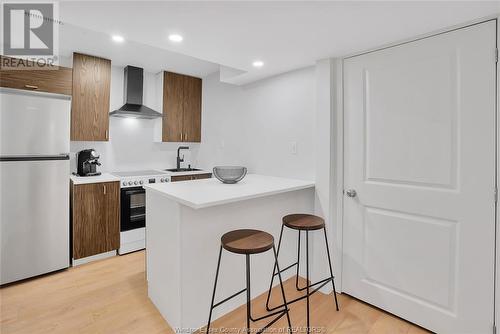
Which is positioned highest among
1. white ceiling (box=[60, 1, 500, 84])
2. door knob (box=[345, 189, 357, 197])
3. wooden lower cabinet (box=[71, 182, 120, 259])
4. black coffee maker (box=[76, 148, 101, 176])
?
white ceiling (box=[60, 1, 500, 84])

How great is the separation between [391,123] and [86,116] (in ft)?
10.6

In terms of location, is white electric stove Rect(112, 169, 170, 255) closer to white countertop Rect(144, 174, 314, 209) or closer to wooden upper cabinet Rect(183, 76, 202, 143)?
wooden upper cabinet Rect(183, 76, 202, 143)

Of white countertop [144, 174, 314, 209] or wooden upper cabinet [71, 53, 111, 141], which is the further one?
wooden upper cabinet [71, 53, 111, 141]

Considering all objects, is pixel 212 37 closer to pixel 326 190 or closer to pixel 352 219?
pixel 326 190

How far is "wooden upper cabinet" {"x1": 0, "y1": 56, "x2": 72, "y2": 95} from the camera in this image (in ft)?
7.88

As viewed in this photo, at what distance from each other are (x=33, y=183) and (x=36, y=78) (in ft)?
3.35

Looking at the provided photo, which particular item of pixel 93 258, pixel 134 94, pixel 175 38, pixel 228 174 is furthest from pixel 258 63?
pixel 93 258

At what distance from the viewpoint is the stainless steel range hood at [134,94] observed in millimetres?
3498

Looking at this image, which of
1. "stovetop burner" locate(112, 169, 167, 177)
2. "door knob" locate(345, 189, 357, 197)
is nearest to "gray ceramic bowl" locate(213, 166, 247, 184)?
"door knob" locate(345, 189, 357, 197)

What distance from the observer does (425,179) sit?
1830 millimetres

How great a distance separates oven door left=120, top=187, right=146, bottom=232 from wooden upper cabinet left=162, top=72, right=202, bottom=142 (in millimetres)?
956

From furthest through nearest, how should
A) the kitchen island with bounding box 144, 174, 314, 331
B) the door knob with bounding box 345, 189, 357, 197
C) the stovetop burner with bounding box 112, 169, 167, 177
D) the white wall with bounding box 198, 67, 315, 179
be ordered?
the stovetop burner with bounding box 112, 169, 167, 177 < the white wall with bounding box 198, 67, 315, 179 < the door knob with bounding box 345, 189, 357, 197 < the kitchen island with bounding box 144, 174, 314, 331

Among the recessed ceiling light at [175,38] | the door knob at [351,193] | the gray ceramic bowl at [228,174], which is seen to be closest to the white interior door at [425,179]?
the door knob at [351,193]

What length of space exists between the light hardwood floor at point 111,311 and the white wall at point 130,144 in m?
1.52
